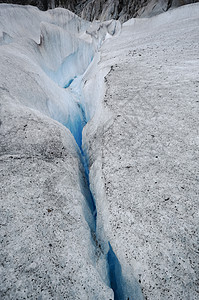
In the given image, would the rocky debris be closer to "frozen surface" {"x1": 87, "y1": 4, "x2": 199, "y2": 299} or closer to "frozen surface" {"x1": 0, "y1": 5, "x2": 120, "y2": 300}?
"frozen surface" {"x1": 87, "y1": 4, "x2": 199, "y2": 299}

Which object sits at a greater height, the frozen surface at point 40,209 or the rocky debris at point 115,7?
the rocky debris at point 115,7

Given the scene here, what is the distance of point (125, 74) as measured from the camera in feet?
6.05

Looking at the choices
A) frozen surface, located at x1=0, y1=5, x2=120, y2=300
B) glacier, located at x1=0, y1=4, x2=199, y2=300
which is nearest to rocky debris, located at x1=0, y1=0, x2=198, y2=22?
glacier, located at x1=0, y1=4, x2=199, y2=300

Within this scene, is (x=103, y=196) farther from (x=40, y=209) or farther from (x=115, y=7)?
(x=115, y=7)

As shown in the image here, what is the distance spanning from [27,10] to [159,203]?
5563 millimetres

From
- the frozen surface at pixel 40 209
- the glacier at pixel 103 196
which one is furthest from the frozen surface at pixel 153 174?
the frozen surface at pixel 40 209

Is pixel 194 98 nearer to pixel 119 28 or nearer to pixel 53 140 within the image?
pixel 53 140

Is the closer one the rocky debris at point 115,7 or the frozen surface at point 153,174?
the frozen surface at point 153,174

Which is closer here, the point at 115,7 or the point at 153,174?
the point at 153,174

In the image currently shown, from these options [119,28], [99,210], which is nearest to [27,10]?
[119,28]

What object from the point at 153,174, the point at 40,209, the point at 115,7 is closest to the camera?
the point at 40,209

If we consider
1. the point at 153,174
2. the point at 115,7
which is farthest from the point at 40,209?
the point at 115,7

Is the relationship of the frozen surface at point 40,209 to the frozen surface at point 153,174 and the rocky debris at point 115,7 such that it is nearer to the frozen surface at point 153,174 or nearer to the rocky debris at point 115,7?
the frozen surface at point 153,174

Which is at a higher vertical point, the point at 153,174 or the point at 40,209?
the point at 153,174
